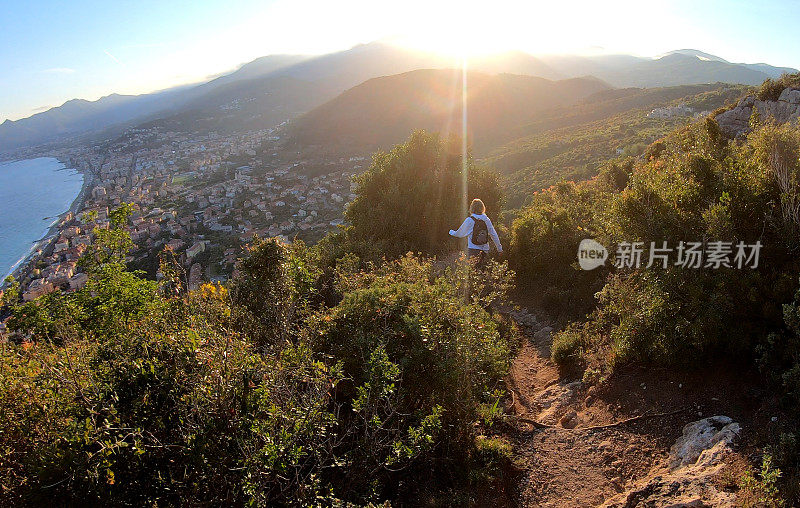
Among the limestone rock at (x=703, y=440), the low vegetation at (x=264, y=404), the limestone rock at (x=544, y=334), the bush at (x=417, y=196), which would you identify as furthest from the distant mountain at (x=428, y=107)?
the limestone rock at (x=703, y=440)

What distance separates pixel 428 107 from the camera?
2584 inches

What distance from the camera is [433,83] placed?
7225 centimetres

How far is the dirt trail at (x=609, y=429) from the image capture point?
3.38 meters

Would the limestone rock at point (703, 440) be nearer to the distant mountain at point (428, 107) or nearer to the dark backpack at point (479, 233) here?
the dark backpack at point (479, 233)

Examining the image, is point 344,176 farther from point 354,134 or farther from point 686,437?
point 686,437

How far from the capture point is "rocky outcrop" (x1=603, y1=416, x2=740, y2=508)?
276 centimetres

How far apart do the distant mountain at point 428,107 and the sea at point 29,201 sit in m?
35.1

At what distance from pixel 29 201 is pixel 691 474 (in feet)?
251

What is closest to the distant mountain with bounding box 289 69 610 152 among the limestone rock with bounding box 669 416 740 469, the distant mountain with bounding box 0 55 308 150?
the limestone rock with bounding box 669 416 740 469

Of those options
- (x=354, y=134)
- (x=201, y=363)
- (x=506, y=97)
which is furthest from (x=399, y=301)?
(x=506, y=97)

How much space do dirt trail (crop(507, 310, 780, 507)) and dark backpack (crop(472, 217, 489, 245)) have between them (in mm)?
2976

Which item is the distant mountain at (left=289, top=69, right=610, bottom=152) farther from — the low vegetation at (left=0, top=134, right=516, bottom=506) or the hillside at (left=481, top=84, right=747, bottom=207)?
the low vegetation at (left=0, top=134, right=516, bottom=506)

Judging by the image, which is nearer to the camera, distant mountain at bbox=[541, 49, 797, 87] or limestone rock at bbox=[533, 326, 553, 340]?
limestone rock at bbox=[533, 326, 553, 340]

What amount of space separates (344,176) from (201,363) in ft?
148
